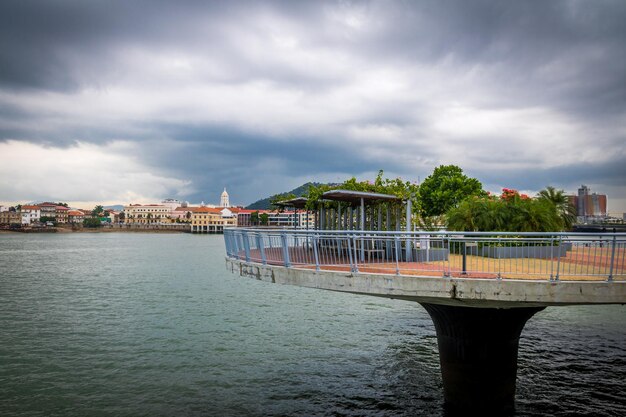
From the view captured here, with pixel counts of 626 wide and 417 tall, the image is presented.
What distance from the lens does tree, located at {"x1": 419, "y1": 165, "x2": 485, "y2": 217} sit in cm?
6381

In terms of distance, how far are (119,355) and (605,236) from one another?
63.3 feet

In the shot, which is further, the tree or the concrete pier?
Result: the tree

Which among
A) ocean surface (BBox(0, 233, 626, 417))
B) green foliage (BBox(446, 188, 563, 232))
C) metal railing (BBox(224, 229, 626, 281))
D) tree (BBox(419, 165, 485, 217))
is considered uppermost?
tree (BBox(419, 165, 485, 217))

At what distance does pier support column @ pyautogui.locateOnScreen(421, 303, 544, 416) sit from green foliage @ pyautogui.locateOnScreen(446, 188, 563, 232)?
15045mm

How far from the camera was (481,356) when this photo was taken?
45.5ft

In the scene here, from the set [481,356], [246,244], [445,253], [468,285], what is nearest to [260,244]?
[246,244]

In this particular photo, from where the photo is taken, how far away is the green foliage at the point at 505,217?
2831cm

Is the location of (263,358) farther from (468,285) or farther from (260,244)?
(468,285)

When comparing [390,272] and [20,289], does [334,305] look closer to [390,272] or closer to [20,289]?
[390,272]

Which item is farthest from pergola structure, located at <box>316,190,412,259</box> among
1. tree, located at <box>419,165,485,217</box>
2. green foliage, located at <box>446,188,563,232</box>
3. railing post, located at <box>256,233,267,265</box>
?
tree, located at <box>419,165,485,217</box>

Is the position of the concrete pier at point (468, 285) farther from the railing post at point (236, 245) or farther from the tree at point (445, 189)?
the tree at point (445, 189)

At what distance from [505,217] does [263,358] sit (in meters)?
17.4

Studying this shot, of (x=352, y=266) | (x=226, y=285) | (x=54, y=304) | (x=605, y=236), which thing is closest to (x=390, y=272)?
(x=352, y=266)

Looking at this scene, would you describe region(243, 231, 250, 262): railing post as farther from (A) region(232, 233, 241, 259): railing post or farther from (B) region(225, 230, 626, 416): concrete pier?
(A) region(232, 233, 241, 259): railing post
